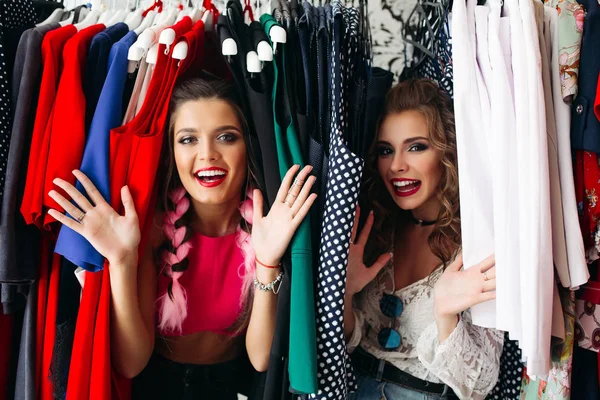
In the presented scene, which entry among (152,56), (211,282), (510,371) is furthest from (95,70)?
(510,371)

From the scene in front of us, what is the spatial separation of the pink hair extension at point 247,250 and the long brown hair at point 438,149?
1.03 feet

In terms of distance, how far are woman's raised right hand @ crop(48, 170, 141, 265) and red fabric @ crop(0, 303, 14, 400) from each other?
33 centimetres

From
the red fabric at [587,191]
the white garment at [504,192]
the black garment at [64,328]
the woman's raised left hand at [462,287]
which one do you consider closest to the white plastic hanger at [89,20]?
the black garment at [64,328]

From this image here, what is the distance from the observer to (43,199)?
1.11 m

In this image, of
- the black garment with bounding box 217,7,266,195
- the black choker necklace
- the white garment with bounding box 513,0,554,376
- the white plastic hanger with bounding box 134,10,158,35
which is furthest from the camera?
the black choker necklace

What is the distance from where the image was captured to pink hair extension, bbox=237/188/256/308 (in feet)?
4.25

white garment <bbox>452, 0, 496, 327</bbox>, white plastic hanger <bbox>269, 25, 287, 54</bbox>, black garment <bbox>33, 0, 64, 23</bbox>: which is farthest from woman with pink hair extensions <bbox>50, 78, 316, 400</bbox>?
black garment <bbox>33, 0, 64, 23</bbox>

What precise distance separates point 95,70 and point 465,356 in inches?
43.4

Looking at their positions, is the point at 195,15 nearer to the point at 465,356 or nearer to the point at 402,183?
the point at 402,183

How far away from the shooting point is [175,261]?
1.31m

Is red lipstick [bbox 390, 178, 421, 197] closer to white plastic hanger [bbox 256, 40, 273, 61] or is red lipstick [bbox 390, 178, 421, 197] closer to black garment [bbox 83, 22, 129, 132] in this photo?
white plastic hanger [bbox 256, 40, 273, 61]

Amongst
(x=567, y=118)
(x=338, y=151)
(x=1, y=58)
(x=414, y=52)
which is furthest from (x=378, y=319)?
(x=1, y=58)

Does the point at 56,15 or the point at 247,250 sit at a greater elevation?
the point at 56,15

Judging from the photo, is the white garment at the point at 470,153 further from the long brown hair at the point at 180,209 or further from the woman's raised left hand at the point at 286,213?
the long brown hair at the point at 180,209
